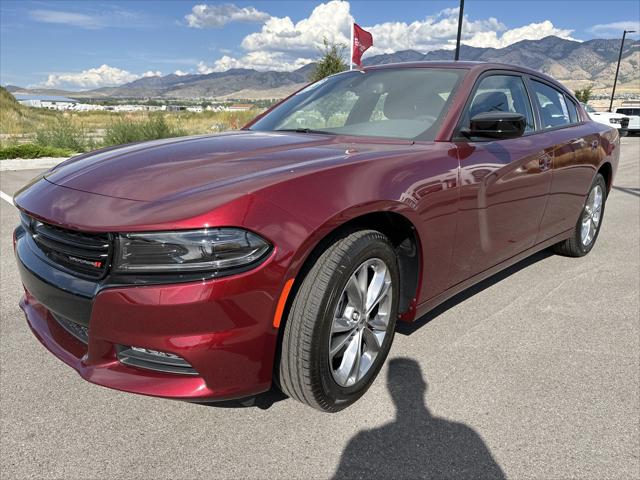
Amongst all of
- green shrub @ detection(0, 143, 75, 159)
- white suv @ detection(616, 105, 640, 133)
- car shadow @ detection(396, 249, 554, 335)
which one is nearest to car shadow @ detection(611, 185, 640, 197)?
car shadow @ detection(396, 249, 554, 335)

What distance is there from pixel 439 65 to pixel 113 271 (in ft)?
8.00

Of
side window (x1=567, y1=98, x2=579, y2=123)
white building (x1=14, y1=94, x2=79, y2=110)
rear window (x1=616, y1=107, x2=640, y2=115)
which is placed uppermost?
white building (x1=14, y1=94, x2=79, y2=110)

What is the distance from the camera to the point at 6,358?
2.68 metres

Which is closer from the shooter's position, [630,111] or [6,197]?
[6,197]

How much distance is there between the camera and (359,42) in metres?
12.3

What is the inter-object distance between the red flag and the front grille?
1115 cm

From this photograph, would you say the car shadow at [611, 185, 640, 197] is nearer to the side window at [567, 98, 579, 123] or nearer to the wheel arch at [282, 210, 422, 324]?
the side window at [567, 98, 579, 123]

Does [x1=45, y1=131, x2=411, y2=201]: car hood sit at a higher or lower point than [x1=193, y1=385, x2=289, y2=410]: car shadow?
higher

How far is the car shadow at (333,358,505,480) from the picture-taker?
189 cm

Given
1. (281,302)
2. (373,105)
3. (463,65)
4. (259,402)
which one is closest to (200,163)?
(281,302)

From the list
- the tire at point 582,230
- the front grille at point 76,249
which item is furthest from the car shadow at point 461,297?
the front grille at point 76,249

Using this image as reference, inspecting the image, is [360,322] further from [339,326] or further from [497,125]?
[497,125]

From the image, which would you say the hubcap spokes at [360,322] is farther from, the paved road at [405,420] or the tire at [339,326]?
the paved road at [405,420]

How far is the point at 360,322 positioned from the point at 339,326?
0.15 m
